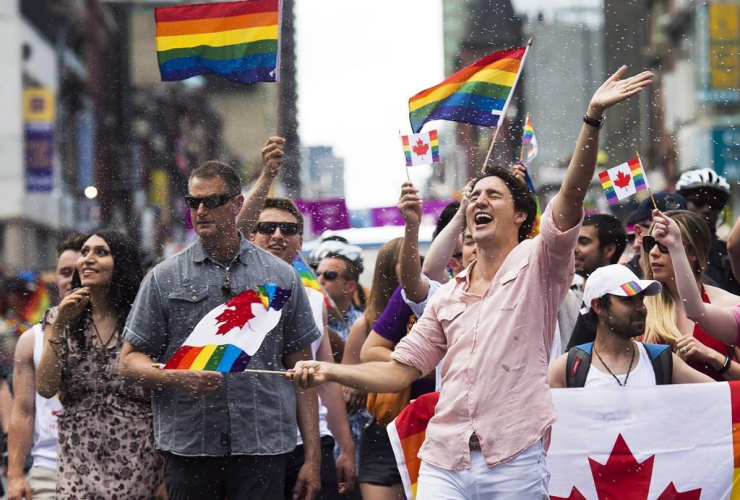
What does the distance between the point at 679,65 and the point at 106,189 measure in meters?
37.5

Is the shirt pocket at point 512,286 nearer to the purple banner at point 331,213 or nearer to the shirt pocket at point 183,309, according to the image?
the shirt pocket at point 183,309

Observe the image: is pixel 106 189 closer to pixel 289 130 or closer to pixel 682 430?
pixel 289 130

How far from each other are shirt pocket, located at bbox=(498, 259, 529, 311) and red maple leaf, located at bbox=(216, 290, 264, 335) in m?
1.08

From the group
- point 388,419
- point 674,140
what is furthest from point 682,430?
point 674,140

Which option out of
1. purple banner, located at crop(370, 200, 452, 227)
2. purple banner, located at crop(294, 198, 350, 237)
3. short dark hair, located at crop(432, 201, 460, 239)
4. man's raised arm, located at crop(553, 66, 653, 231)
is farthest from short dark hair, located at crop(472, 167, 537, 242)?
purple banner, located at crop(370, 200, 452, 227)

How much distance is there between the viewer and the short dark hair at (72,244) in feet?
24.5

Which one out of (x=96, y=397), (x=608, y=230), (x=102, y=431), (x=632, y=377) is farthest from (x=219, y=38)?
(x=632, y=377)

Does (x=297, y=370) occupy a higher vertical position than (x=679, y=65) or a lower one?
lower

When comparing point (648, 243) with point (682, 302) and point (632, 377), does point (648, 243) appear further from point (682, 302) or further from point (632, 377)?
point (632, 377)

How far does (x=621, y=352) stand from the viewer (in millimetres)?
6215

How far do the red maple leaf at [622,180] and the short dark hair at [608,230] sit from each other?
0.21 m

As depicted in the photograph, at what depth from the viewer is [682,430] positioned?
6211 mm

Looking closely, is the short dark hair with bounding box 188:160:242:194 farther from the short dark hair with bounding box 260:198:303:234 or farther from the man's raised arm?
the man's raised arm

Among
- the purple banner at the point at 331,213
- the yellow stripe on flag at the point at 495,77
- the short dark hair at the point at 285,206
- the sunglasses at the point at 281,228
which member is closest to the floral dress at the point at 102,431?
the sunglasses at the point at 281,228
